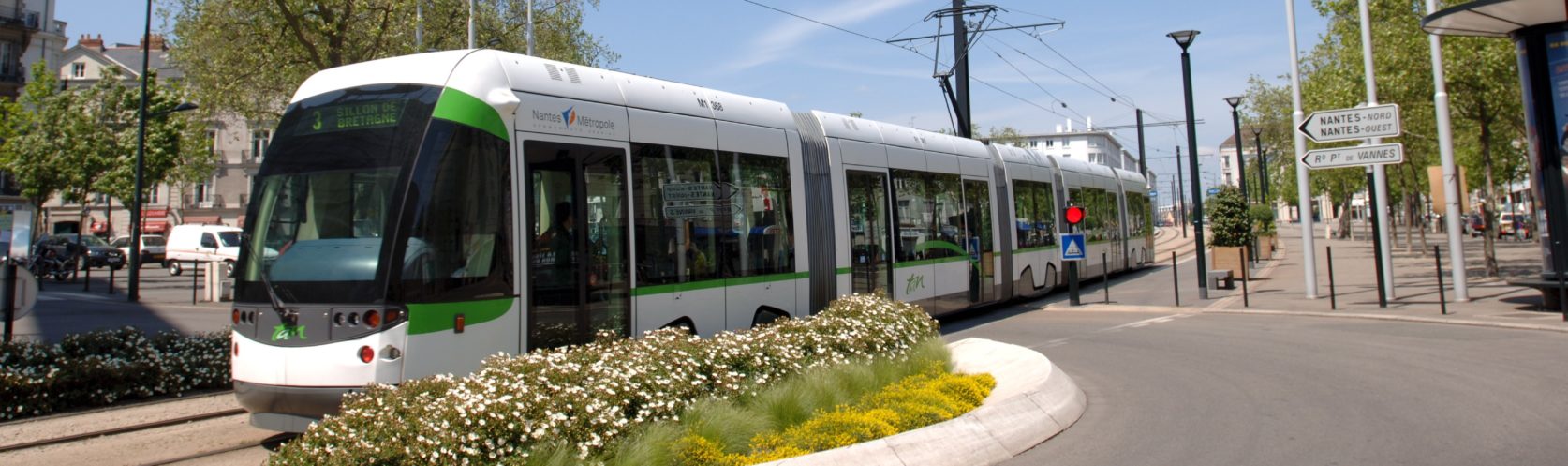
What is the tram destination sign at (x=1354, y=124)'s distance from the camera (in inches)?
678

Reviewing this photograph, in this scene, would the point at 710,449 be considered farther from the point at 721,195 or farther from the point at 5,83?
the point at 5,83

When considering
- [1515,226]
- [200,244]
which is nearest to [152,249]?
[200,244]

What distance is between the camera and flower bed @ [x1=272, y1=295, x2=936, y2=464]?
17.2 feet

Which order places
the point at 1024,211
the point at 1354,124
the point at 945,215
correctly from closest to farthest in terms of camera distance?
the point at 945,215 → the point at 1354,124 → the point at 1024,211

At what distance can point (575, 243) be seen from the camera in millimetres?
8695

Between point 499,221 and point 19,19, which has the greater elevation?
point 19,19

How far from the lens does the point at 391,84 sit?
7.97 m

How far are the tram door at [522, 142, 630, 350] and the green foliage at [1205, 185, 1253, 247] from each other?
23.7 meters

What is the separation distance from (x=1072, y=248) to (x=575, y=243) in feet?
43.7

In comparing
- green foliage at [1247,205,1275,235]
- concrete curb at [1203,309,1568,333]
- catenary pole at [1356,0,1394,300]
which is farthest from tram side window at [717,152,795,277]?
green foliage at [1247,205,1275,235]

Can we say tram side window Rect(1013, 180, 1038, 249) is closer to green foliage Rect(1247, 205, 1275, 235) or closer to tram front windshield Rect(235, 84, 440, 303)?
tram front windshield Rect(235, 84, 440, 303)

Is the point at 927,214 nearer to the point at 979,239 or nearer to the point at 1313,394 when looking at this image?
the point at 979,239

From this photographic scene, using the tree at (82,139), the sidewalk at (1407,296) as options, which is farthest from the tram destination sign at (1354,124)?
the tree at (82,139)

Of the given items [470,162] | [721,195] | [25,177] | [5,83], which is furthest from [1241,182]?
[5,83]
